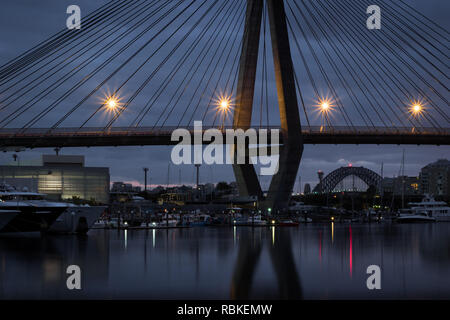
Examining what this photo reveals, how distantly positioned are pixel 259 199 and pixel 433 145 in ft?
77.5

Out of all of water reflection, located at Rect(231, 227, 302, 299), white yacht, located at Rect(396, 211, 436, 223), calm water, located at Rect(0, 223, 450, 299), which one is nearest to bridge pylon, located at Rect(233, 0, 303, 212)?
water reflection, located at Rect(231, 227, 302, 299)

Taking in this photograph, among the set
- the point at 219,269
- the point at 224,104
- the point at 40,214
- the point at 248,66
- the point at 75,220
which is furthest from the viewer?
the point at 224,104

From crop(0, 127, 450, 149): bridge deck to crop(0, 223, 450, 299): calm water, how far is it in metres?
20.1

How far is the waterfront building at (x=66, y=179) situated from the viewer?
105m

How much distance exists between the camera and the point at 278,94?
206 feet

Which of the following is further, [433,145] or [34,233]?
[433,145]

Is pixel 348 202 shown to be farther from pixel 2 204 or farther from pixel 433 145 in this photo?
pixel 2 204

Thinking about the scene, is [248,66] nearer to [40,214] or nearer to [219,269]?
[40,214]

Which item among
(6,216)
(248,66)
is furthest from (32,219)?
(248,66)

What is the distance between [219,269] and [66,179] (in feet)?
271

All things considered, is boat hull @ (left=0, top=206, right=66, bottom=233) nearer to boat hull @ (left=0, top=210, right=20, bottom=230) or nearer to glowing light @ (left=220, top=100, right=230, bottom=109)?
boat hull @ (left=0, top=210, right=20, bottom=230)

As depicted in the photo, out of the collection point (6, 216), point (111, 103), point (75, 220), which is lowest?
point (75, 220)
